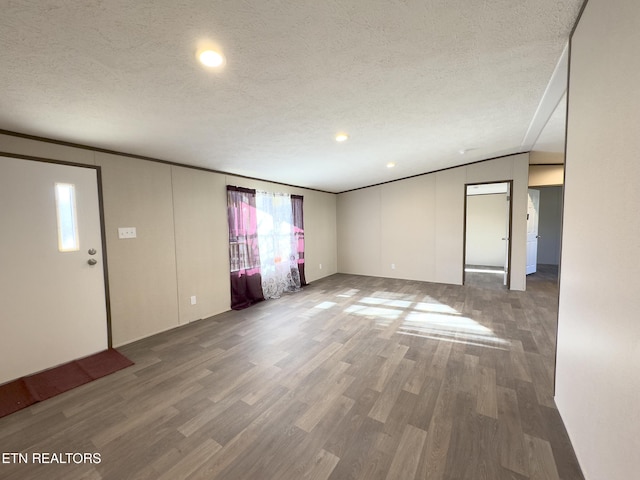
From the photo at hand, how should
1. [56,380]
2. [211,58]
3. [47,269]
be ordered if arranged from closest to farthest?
[211,58] → [56,380] → [47,269]

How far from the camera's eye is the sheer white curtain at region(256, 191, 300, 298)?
4559 millimetres

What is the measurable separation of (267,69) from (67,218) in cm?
250

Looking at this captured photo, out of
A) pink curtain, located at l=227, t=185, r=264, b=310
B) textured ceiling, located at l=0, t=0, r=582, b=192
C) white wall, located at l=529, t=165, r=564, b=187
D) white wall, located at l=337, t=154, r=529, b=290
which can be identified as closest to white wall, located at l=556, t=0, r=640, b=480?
textured ceiling, located at l=0, t=0, r=582, b=192

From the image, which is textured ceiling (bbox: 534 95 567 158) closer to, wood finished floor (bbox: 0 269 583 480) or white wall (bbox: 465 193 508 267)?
wood finished floor (bbox: 0 269 583 480)

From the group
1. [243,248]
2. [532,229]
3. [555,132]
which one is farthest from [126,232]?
[532,229]

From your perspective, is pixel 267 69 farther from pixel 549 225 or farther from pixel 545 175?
Answer: pixel 549 225

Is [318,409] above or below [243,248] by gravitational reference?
below

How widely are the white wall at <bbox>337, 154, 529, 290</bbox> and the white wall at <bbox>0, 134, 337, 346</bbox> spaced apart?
331cm

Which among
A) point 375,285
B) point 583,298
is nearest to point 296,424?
point 583,298

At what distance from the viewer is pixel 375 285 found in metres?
5.45

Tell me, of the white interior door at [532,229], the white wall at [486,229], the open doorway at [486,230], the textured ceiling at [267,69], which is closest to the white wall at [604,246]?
the textured ceiling at [267,69]

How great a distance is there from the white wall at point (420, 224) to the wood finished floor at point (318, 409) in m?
2.22

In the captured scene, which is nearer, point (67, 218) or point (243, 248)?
point (67, 218)

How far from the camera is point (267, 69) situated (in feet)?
5.31
